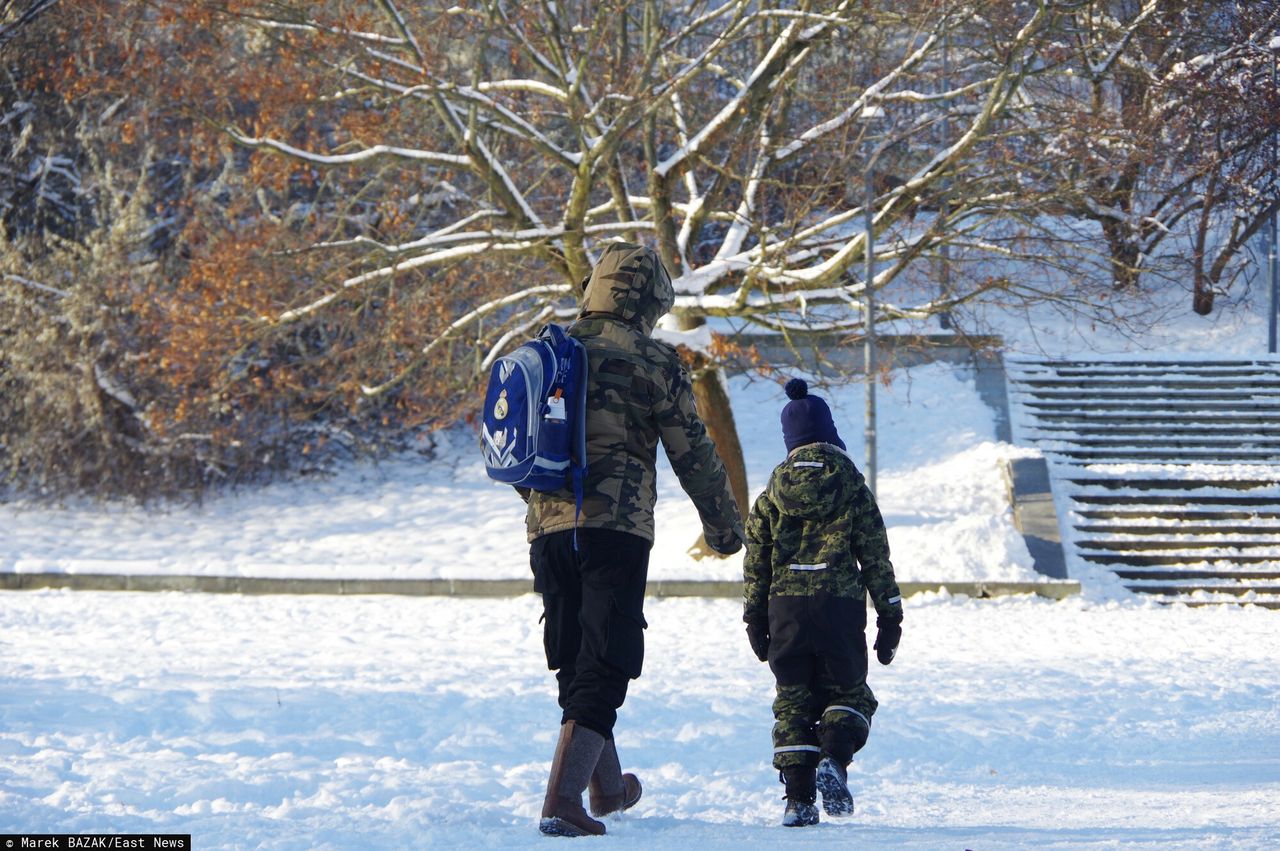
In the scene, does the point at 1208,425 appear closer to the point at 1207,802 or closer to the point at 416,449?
the point at 416,449

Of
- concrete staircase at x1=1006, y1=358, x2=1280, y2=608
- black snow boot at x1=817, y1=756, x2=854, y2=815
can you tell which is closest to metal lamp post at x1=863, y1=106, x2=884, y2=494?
concrete staircase at x1=1006, y1=358, x2=1280, y2=608

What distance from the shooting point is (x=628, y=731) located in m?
6.58

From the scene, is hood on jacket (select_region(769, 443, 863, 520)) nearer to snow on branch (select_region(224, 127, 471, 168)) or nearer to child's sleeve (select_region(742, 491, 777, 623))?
child's sleeve (select_region(742, 491, 777, 623))

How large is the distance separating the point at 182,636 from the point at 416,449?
9366 millimetres

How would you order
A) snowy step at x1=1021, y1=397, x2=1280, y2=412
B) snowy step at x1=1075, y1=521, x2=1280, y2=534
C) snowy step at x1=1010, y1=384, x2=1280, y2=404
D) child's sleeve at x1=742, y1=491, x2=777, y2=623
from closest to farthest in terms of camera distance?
1. child's sleeve at x1=742, y1=491, x2=777, y2=623
2. snowy step at x1=1075, y1=521, x2=1280, y2=534
3. snowy step at x1=1021, y1=397, x2=1280, y2=412
4. snowy step at x1=1010, y1=384, x2=1280, y2=404

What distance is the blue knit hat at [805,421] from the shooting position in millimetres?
4965

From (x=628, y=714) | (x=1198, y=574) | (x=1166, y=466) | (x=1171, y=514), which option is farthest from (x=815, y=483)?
(x=1166, y=466)

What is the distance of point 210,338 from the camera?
12.9m

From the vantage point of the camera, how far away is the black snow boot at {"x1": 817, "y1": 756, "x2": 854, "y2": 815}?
4.60 meters

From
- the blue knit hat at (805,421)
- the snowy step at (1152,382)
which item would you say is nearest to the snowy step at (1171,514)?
the snowy step at (1152,382)

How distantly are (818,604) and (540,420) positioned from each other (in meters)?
1.34

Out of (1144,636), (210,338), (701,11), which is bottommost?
(1144,636)

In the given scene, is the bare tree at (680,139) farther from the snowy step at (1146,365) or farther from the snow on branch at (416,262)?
the snowy step at (1146,365)

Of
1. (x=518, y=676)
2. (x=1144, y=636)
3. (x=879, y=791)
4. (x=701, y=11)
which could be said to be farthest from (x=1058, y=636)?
(x=701, y=11)
